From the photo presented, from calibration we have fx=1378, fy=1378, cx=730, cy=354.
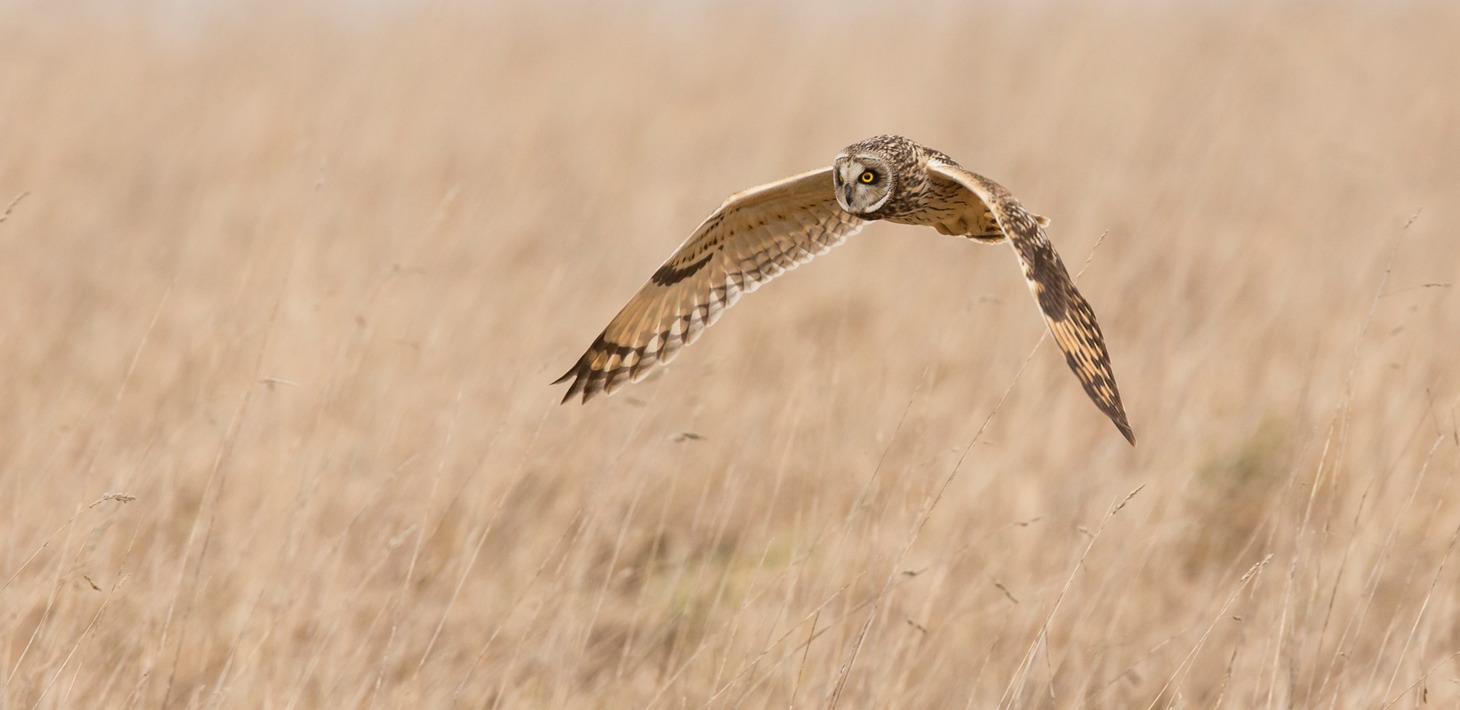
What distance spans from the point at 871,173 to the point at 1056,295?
26.1 inches

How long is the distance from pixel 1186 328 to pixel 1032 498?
49.3 inches

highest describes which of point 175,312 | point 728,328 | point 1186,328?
point 1186,328

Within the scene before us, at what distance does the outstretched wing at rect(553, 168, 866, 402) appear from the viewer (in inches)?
141

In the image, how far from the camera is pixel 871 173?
314cm

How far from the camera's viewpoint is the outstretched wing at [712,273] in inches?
141

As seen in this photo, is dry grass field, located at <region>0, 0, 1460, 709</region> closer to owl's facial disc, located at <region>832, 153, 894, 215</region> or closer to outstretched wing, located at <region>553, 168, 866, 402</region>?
outstretched wing, located at <region>553, 168, 866, 402</region>

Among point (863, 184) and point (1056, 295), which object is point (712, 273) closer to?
point (863, 184)

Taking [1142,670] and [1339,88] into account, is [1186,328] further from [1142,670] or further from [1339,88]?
[1339,88]

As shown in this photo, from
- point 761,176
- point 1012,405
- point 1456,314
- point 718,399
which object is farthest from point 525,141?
point 1456,314

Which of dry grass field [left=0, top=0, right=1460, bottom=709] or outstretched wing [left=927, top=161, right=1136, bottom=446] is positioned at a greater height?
outstretched wing [left=927, top=161, right=1136, bottom=446]

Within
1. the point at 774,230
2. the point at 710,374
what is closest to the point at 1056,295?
the point at 774,230

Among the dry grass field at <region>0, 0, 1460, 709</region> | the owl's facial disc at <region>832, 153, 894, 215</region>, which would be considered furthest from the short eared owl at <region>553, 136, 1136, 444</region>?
the dry grass field at <region>0, 0, 1460, 709</region>

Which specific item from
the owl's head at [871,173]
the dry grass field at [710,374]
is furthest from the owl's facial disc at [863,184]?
the dry grass field at [710,374]

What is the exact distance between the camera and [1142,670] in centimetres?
361
